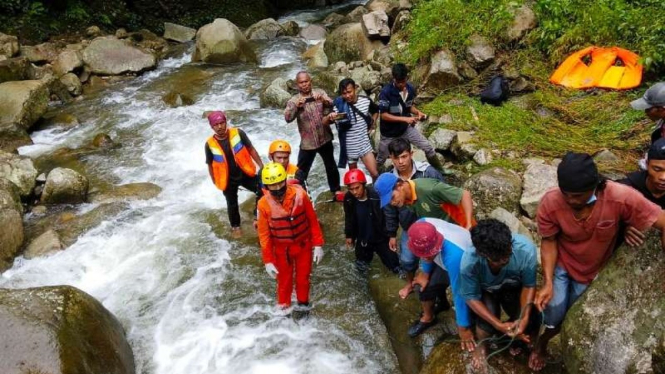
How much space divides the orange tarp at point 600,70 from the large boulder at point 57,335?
775cm

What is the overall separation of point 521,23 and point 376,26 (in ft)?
15.3

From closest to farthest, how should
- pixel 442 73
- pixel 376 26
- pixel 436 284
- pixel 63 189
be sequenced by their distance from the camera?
pixel 436 284, pixel 63 189, pixel 442 73, pixel 376 26

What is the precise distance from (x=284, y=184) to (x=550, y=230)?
2.63 m

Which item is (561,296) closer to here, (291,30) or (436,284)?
(436,284)

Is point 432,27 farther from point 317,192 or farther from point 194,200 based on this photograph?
point 194,200

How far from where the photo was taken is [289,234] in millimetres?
5223

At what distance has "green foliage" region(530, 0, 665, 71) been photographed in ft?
24.7

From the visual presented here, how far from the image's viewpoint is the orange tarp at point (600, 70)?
297 inches

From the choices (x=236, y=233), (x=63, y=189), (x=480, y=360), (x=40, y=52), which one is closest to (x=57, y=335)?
(x=236, y=233)

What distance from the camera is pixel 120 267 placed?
7402 mm

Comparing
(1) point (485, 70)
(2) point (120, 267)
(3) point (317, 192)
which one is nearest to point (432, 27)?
(1) point (485, 70)

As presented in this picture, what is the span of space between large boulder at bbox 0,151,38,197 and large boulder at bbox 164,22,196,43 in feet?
34.8

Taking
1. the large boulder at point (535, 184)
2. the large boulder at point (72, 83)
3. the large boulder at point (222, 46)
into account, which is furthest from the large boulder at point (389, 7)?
the large boulder at point (72, 83)

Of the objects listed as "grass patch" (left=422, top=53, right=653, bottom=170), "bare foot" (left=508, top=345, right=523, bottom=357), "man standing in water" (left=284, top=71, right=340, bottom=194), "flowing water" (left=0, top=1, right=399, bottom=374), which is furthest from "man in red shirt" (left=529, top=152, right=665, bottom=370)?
"man standing in water" (left=284, top=71, right=340, bottom=194)
